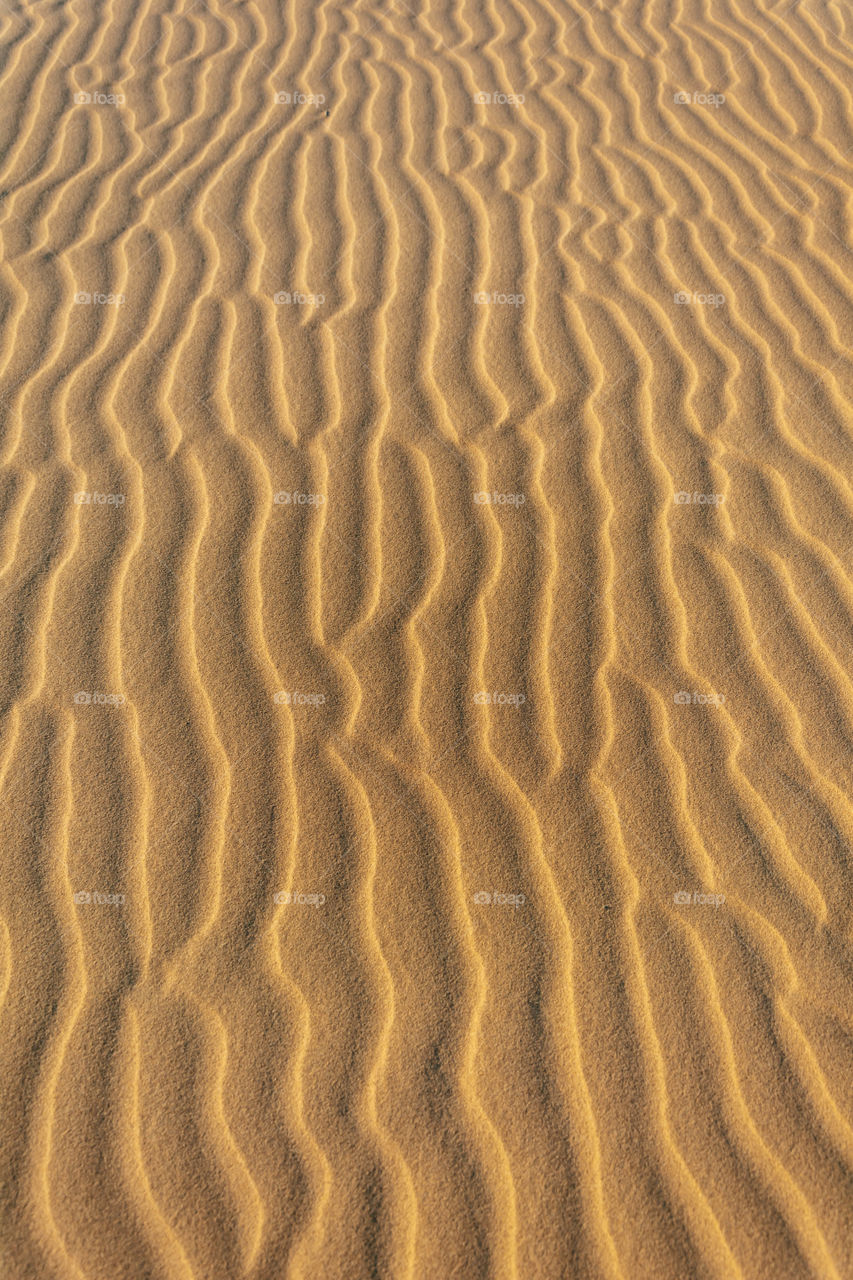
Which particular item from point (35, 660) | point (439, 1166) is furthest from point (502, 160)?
point (439, 1166)

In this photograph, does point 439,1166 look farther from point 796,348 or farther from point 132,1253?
point 796,348

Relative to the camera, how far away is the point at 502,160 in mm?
5355

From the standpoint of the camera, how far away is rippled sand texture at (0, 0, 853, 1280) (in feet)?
7.66

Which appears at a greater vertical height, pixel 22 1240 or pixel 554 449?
pixel 554 449

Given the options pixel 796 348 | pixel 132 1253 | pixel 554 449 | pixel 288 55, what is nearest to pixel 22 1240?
pixel 132 1253

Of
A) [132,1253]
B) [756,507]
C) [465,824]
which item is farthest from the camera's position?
[756,507]

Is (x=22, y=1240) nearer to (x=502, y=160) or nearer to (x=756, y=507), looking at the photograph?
(x=756, y=507)

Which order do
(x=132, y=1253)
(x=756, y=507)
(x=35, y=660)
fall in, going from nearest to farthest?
(x=132, y=1253) → (x=35, y=660) → (x=756, y=507)

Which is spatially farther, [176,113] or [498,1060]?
[176,113]

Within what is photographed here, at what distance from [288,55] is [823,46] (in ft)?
10.7

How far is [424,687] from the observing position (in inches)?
127

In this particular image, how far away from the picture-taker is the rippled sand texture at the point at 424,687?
7.66 feet

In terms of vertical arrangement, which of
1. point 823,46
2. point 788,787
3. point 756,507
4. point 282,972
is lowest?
point 282,972

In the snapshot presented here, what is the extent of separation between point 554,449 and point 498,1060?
2.32 m
